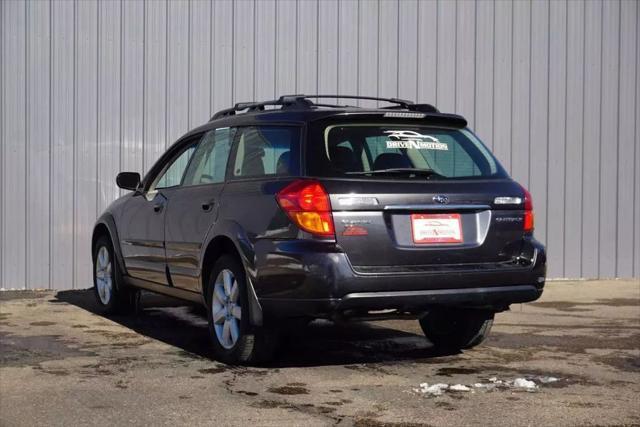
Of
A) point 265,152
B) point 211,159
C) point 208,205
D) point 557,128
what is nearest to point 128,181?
point 211,159

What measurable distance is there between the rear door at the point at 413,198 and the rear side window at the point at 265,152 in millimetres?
209

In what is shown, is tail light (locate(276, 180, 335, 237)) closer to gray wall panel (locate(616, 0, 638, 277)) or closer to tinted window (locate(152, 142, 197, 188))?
tinted window (locate(152, 142, 197, 188))

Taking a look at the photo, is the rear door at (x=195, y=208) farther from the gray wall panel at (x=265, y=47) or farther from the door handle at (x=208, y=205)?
the gray wall panel at (x=265, y=47)

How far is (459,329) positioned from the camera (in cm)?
699

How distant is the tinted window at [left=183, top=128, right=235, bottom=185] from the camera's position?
6.95 m

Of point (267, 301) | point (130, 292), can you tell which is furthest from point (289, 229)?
point (130, 292)

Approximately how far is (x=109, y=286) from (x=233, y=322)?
8.89 feet

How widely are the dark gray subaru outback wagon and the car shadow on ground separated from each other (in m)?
0.36

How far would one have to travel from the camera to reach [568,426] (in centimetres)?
472

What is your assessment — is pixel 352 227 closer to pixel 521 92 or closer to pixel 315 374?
pixel 315 374

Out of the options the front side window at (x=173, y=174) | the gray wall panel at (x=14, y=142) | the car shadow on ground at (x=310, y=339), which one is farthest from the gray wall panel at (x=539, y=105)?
the gray wall panel at (x=14, y=142)

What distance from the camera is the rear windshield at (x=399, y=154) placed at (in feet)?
19.7

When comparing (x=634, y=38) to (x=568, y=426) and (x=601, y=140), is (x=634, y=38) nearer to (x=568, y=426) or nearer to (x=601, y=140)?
(x=601, y=140)

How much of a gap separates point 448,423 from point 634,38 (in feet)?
31.0
